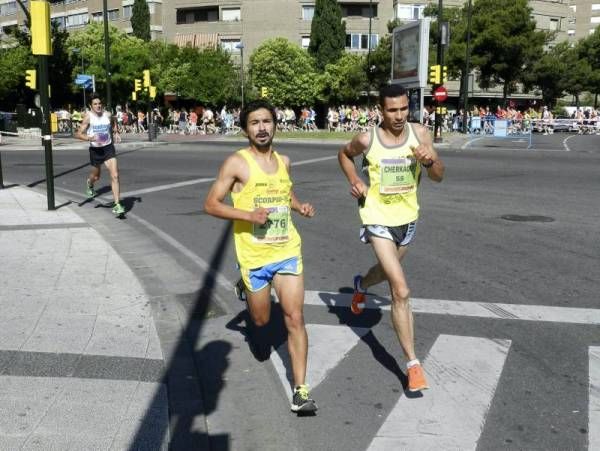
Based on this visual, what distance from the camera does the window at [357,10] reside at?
6400 centimetres

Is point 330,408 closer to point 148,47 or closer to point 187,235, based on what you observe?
point 187,235

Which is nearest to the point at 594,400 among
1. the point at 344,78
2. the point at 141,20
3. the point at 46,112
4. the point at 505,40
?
the point at 46,112

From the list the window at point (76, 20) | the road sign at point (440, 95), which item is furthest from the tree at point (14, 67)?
the window at point (76, 20)

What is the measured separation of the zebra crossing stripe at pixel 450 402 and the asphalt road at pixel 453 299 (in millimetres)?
12

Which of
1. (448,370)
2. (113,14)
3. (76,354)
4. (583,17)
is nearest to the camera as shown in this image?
(448,370)

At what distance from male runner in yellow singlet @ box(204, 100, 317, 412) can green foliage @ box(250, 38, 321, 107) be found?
53251 mm

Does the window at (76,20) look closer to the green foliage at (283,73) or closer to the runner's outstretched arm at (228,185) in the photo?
the green foliage at (283,73)

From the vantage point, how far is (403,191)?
4.48 meters

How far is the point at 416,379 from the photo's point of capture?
398 centimetres

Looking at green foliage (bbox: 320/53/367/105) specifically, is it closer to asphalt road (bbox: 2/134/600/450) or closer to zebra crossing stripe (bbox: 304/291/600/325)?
asphalt road (bbox: 2/134/600/450)

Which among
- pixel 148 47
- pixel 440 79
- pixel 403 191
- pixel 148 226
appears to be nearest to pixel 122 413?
pixel 403 191

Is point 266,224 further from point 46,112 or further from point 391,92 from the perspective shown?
point 46,112

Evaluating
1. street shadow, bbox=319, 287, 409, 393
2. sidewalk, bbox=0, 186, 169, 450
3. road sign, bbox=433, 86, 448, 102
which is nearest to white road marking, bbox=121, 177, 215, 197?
sidewalk, bbox=0, 186, 169, 450

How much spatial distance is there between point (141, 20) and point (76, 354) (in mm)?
66832
